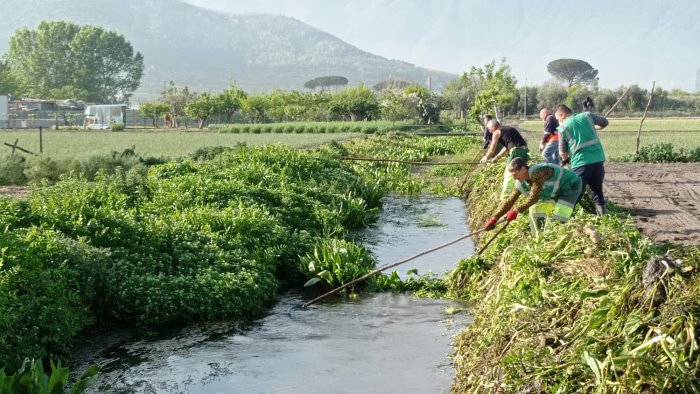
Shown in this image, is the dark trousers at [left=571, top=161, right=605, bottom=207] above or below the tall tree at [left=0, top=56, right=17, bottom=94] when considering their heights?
below

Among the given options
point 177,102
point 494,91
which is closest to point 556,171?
point 494,91

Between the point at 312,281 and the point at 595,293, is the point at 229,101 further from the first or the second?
the point at 595,293

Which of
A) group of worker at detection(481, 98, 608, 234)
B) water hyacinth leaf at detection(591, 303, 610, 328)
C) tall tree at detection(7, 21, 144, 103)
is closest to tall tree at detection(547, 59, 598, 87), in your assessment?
tall tree at detection(7, 21, 144, 103)

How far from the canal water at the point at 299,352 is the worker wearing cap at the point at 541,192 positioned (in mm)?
1479

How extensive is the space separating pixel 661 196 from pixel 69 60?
13444cm

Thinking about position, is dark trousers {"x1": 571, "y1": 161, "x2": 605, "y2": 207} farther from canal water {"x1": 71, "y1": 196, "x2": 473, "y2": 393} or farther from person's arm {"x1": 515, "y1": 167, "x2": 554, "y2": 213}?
canal water {"x1": 71, "y1": 196, "x2": 473, "y2": 393}

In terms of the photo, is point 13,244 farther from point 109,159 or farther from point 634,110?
point 634,110

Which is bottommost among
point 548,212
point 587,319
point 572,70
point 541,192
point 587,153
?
point 587,319

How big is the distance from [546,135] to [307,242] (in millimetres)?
6913

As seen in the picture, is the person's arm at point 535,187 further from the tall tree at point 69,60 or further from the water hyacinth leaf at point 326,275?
the tall tree at point 69,60

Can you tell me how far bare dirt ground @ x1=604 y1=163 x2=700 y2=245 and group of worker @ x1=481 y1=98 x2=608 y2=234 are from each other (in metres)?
1.41

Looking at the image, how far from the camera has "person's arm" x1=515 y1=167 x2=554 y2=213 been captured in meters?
9.20

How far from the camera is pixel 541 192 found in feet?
31.5

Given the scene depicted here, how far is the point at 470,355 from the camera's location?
7668 millimetres
